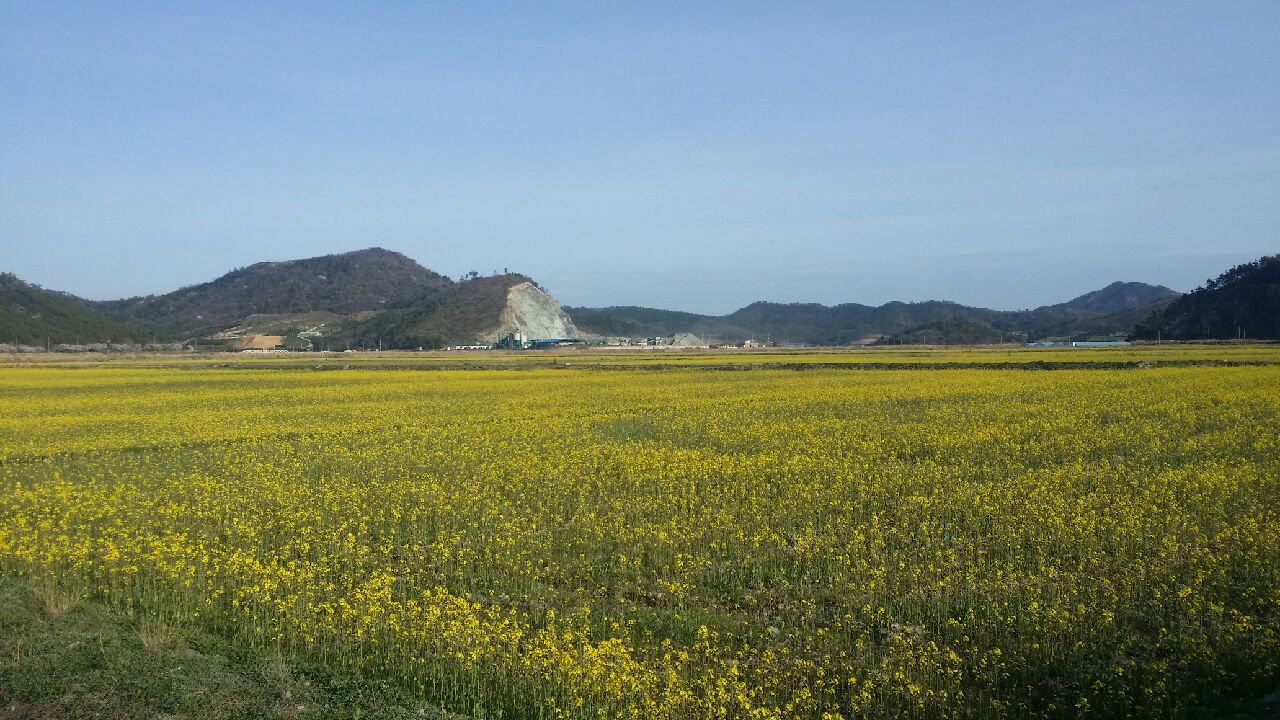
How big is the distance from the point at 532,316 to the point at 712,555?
492 ft

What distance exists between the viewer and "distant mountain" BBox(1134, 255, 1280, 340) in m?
106

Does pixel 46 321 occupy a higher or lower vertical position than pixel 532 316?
lower

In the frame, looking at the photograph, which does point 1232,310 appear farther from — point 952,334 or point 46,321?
point 46,321

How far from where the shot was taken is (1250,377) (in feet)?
121

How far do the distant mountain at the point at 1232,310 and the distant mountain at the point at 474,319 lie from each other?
96.1 metres

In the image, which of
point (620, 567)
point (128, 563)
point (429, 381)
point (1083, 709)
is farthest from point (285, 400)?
point (1083, 709)

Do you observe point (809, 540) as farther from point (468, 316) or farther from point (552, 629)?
point (468, 316)

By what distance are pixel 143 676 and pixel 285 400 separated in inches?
1144

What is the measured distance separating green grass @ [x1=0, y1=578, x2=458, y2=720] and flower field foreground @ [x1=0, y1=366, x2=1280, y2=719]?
40 centimetres

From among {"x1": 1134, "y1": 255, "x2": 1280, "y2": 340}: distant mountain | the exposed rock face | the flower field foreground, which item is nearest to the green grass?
the flower field foreground

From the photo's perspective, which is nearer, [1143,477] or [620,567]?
[620,567]

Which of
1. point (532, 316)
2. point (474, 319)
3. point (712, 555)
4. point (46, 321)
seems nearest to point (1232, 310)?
point (532, 316)

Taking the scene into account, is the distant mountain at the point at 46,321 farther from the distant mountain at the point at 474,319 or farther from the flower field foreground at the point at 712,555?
the flower field foreground at the point at 712,555

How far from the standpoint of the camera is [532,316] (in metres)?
160
